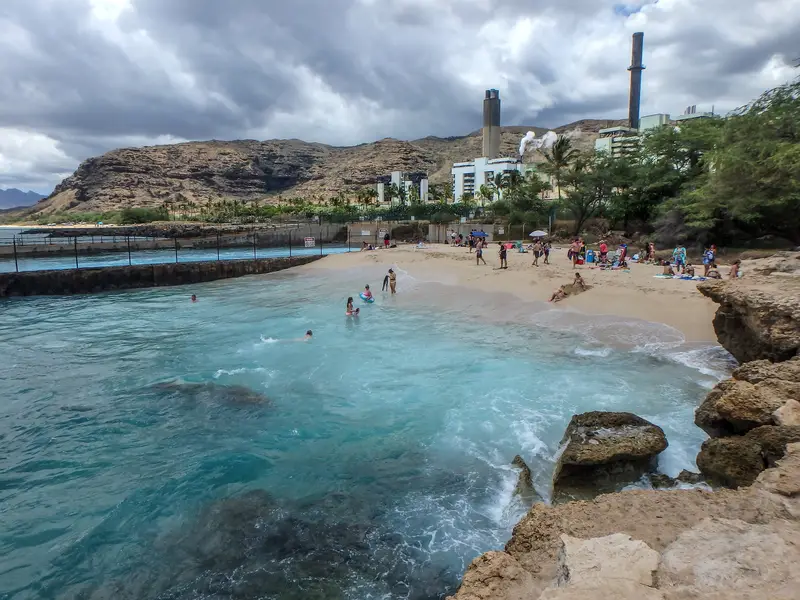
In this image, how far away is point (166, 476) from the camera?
28.2 feet

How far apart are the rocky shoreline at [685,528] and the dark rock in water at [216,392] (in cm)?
763

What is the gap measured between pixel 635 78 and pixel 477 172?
1558 inches

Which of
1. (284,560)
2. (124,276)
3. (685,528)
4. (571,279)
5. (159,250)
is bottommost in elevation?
(284,560)

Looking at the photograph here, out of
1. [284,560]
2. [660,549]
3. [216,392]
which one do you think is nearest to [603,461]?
[660,549]

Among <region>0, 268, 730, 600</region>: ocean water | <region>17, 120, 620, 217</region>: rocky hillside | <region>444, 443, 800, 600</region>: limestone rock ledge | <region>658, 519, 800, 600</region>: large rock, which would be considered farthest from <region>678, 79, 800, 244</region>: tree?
<region>17, 120, 620, 217</region>: rocky hillside

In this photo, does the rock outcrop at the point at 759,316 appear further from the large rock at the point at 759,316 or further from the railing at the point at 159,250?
the railing at the point at 159,250

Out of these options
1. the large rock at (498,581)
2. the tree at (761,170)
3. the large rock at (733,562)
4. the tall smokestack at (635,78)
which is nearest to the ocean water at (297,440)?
the large rock at (498,581)

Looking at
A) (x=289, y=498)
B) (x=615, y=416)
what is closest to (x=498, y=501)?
(x=615, y=416)

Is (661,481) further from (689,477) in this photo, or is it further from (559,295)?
(559,295)

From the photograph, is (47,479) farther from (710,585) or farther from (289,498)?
(710,585)

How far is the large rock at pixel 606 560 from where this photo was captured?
3.40 m

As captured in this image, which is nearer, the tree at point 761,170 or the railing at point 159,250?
the tree at point 761,170

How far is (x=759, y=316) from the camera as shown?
32.7ft

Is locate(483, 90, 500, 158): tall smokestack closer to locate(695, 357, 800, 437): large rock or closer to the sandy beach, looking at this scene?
the sandy beach
